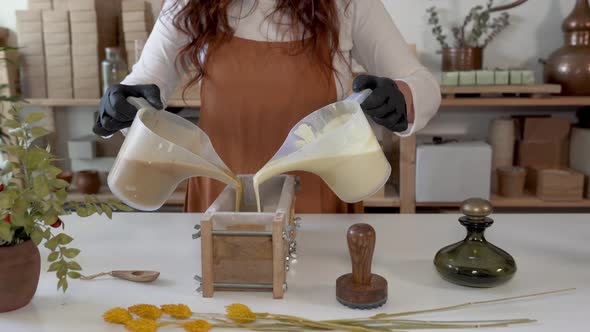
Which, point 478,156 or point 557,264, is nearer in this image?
point 557,264

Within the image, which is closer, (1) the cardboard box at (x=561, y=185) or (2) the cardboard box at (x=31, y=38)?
(1) the cardboard box at (x=561, y=185)

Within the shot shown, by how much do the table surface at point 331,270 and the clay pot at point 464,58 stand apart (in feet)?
4.27

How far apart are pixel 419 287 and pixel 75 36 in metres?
2.07

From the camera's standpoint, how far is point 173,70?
4.75 feet

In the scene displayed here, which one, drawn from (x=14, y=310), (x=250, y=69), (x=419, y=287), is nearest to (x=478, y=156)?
(x=250, y=69)

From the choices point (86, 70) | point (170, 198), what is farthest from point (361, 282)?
point (86, 70)

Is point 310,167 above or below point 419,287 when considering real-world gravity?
above

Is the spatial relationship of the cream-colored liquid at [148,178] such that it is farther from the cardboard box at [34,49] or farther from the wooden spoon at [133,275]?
the cardboard box at [34,49]

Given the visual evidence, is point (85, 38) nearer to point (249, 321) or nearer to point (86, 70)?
point (86, 70)

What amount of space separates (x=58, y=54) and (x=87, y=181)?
552 mm

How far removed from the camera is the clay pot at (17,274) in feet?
2.51

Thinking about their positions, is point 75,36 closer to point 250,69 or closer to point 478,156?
point 250,69

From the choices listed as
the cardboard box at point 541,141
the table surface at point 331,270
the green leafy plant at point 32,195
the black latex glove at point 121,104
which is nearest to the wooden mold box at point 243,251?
the table surface at point 331,270

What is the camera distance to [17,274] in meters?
0.77
